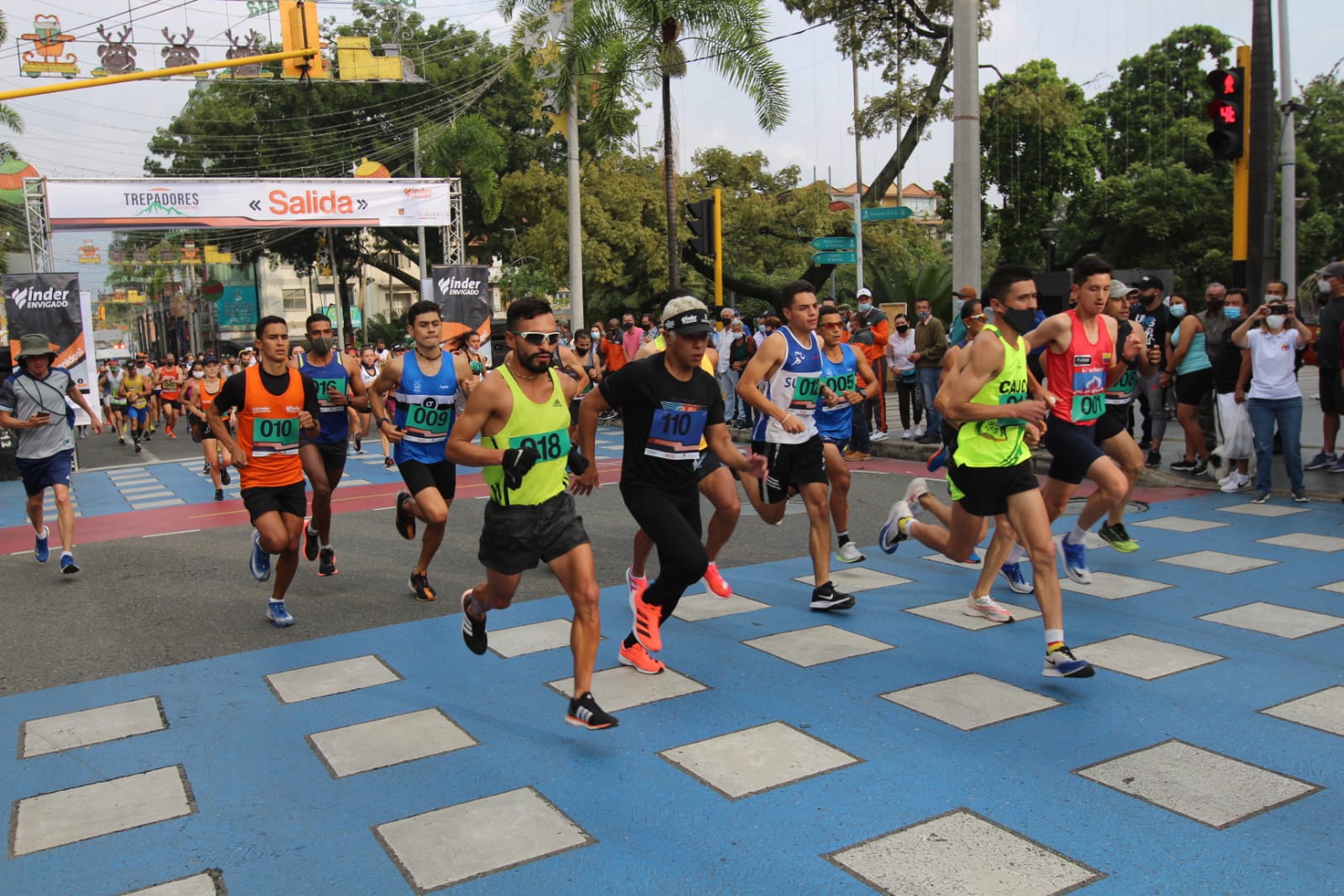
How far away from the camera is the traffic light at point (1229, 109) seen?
10.7 m

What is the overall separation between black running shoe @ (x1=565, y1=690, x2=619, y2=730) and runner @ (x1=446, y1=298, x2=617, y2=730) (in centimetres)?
A: 30

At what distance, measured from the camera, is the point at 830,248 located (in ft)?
68.7

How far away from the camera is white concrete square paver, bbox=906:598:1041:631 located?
6141 millimetres

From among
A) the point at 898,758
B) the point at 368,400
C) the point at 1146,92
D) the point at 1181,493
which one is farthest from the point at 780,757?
the point at 1146,92

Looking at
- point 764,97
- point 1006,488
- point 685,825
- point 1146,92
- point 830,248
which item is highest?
point 1146,92

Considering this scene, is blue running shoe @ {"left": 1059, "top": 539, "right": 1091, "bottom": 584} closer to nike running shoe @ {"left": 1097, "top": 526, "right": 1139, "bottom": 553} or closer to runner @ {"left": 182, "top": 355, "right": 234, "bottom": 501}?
nike running shoe @ {"left": 1097, "top": 526, "right": 1139, "bottom": 553}

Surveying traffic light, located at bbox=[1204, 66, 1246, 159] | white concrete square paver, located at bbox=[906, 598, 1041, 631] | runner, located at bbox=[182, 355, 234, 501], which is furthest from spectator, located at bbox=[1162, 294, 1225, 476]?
runner, located at bbox=[182, 355, 234, 501]

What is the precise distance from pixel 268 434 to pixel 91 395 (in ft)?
48.3

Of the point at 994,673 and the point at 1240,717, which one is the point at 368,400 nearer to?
the point at 994,673

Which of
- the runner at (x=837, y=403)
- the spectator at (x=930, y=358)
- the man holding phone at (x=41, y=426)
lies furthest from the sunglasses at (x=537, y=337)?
the spectator at (x=930, y=358)

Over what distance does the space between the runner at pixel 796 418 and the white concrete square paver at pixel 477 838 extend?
2.83 meters

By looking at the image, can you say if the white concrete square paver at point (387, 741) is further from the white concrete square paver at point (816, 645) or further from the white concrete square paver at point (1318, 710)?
the white concrete square paver at point (1318, 710)

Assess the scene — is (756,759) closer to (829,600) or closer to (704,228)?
(829,600)

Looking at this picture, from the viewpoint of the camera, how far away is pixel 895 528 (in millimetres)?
6984
